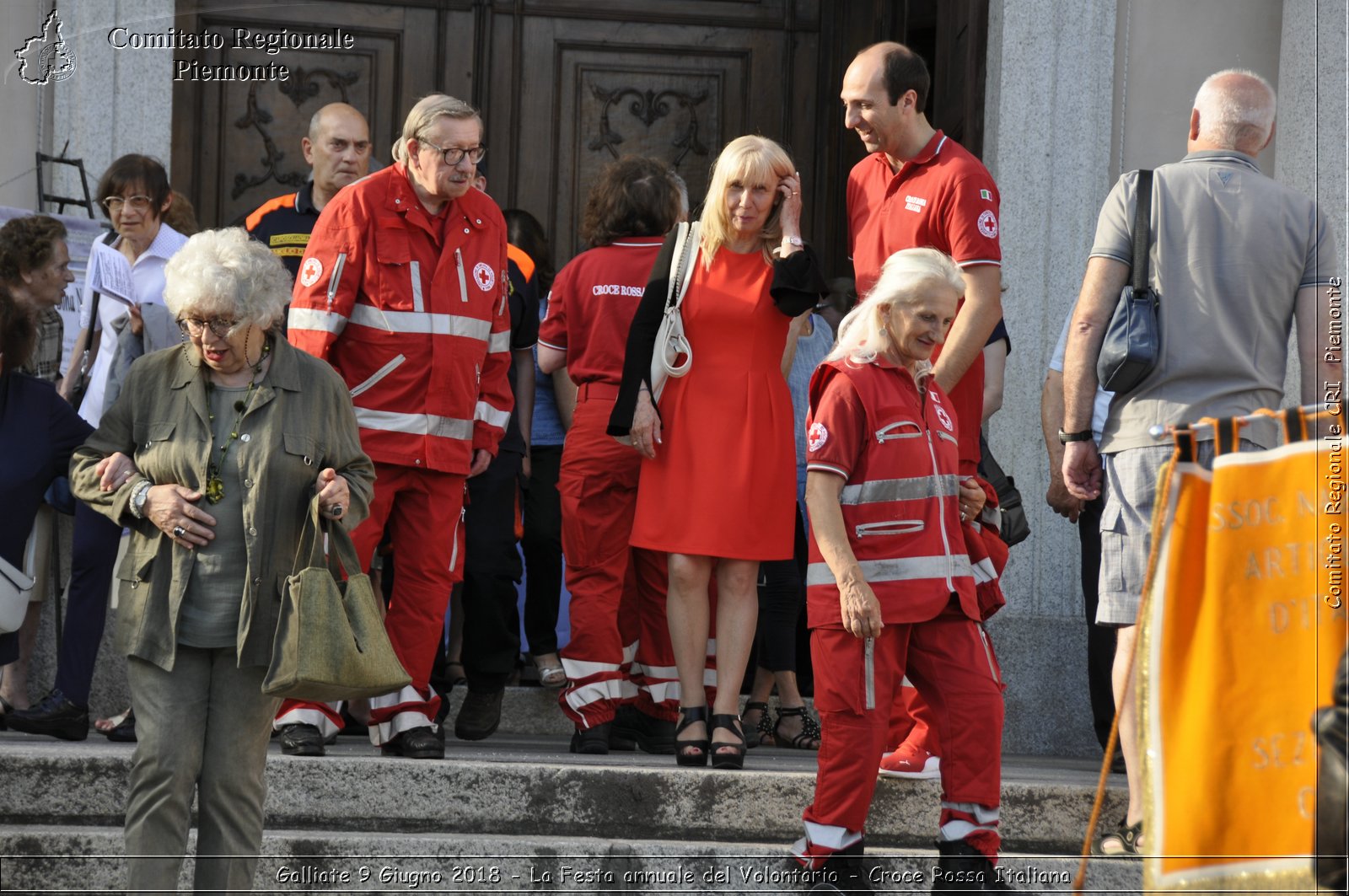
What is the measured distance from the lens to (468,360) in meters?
5.75

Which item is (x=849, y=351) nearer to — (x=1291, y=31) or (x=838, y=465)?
(x=838, y=465)

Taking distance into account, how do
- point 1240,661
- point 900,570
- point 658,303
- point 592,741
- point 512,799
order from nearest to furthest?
point 1240,661, point 900,570, point 512,799, point 658,303, point 592,741

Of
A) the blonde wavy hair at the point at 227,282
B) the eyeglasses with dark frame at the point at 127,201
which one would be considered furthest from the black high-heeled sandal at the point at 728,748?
the eyeglasses with dark frame at the point at 127,201

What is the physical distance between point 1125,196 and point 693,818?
2.21 meters

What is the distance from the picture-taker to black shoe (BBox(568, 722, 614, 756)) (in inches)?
232

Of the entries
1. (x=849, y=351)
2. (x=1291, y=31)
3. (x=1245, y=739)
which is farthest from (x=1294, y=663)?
(x=1291, y=31)

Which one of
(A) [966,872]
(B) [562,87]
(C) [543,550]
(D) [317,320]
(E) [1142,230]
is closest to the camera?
(A) [966,872]

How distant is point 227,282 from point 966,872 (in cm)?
248

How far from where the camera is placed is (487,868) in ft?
15.7

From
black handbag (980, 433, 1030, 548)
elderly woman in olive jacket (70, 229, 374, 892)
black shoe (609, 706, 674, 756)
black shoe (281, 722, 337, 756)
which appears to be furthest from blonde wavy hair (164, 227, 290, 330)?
black handbag (980, 433, 1030, 548)

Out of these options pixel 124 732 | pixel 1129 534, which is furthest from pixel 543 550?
pixel 1129 534

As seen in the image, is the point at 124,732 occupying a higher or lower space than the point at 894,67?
lower

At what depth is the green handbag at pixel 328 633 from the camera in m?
4.22

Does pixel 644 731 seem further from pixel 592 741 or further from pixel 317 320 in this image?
pixel 317 320
